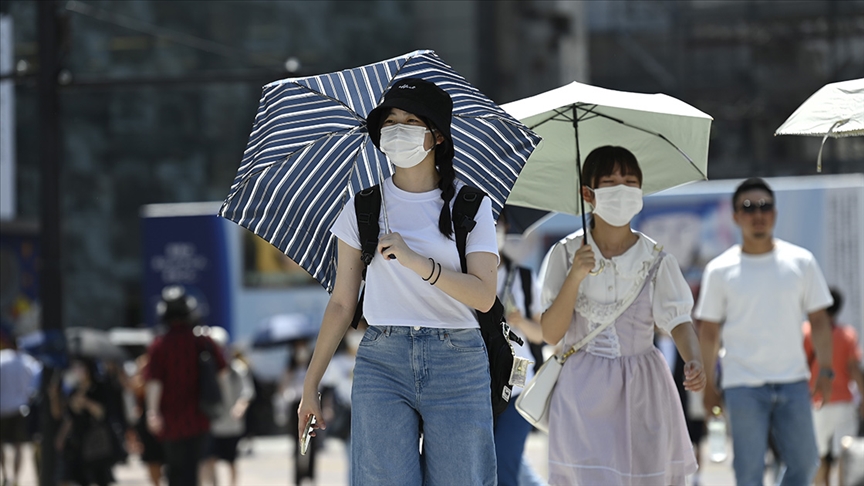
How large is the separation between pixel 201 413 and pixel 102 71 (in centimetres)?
2453

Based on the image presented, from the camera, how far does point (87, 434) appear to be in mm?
10688

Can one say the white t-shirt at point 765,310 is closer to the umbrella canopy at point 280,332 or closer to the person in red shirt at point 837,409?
the person in red shirt at point 837,409

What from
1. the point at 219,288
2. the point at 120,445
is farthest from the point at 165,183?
the point at 120,445

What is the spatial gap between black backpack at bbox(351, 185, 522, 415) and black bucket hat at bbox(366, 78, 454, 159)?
0.18 meters

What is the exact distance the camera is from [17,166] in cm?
3266

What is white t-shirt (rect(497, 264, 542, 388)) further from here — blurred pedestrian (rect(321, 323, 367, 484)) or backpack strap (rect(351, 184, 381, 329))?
blurred pedestrian (rect(321, 323, 367, 484))

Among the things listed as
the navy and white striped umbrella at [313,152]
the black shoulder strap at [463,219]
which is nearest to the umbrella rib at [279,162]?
the navy and white striped umbrella at [313,152]

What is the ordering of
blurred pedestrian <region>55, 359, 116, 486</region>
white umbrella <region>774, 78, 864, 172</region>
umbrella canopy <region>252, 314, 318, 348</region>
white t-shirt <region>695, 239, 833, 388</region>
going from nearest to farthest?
white umbrella <region>774, 78, 864, 172</region> < white t-shirt <region>695, 239, 833, 388</region> < blurred pedestrian <region>55, 359, 116, 486</region> < umbrella canopy <region>252, 314, 318, 348</region>

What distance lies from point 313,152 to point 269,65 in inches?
1040

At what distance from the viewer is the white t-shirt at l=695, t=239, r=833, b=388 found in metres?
6.62

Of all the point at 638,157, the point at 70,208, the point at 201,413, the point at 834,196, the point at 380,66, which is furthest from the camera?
the point at 70,208

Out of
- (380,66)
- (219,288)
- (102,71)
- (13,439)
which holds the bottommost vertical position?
(13,439)

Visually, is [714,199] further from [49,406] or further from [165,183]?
[165,183]

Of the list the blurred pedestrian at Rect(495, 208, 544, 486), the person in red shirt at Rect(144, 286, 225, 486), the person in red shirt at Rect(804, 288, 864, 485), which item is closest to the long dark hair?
the blurred pedestrian at Rect(495, 208, 544, 486)
